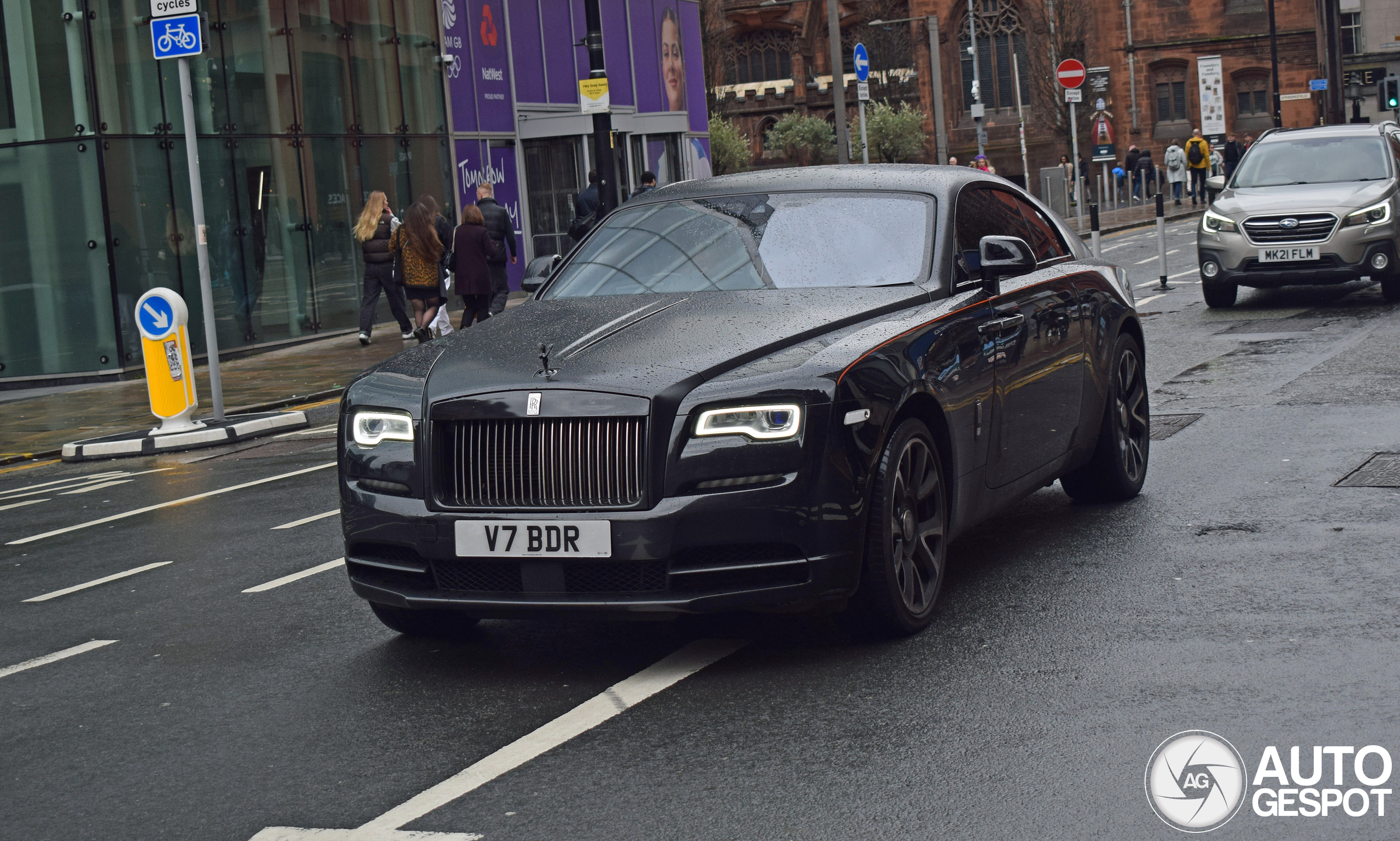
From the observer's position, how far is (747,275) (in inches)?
247

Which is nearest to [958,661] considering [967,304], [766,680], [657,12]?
[766,680]

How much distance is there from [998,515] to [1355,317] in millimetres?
9279

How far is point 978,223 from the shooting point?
6.79 metres

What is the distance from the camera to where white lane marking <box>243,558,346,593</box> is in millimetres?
7148

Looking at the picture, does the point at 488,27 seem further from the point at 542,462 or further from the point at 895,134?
the point at 895,134

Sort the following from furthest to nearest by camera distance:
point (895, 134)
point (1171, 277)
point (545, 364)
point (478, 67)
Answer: point (895, 134), point (478, 67), point (1171, 277), point (545, 364)

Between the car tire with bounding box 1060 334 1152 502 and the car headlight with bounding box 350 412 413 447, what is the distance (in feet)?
11.0

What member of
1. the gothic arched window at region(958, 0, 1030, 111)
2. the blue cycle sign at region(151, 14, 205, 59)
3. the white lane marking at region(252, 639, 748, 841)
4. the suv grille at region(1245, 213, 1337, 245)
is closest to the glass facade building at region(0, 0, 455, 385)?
the blue cycle sign at region(151, 14, 205, 59)

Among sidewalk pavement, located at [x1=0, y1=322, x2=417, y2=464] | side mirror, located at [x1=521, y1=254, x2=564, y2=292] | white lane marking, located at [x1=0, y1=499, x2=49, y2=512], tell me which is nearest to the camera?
side mirror, located at [x1=521, y1=254, x2=564, y2=292]

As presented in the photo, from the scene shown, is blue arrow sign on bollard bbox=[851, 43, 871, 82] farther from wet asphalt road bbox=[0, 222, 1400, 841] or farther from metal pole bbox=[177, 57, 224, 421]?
wet asphalt road bbox=[0, 222, 1400, 841]

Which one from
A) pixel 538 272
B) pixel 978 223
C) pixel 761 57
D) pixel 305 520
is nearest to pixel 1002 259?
pixel 978 223

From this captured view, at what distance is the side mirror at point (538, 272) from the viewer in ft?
23.3

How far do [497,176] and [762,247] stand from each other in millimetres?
23252

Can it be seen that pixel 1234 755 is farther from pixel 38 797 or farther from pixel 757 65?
pixel 757 65
